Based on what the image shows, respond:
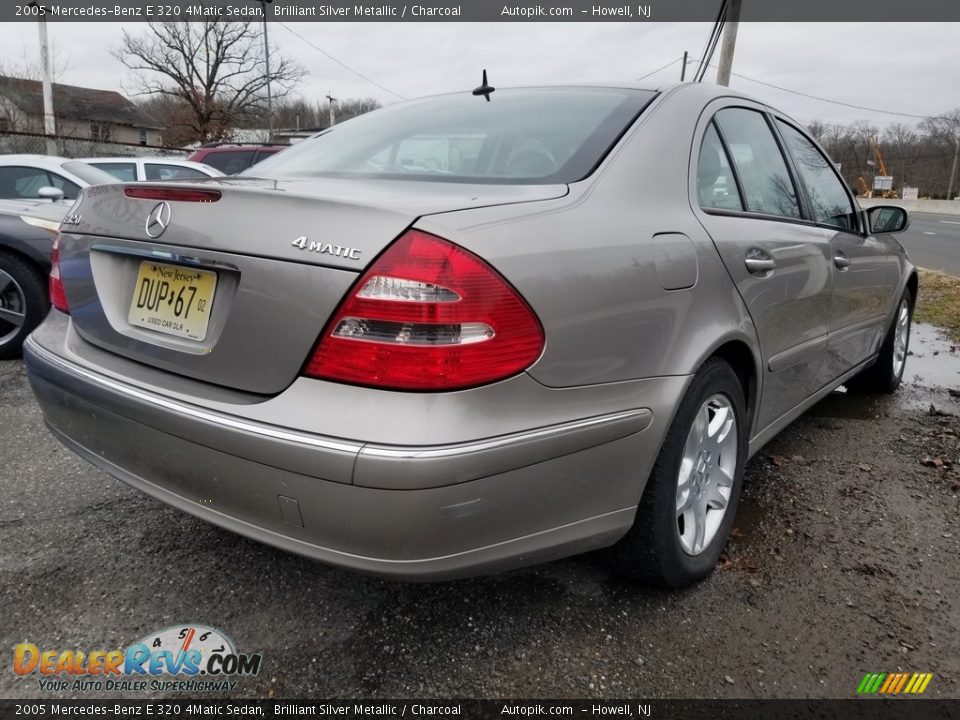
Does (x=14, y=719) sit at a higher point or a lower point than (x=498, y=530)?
lower

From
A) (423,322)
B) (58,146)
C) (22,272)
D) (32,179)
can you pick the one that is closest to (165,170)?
(32,179)

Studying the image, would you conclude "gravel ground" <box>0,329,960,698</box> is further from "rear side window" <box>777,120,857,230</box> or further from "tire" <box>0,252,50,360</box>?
"tire" <box>0,252,50,360</box>

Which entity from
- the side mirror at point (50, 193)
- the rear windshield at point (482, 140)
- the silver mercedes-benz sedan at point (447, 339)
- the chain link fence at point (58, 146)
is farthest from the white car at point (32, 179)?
the chain link fence at point (58, 146)

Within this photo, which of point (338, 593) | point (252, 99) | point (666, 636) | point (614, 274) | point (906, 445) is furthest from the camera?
point (252, 99)

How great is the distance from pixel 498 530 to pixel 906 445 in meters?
2.89

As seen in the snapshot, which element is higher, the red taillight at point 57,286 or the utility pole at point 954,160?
the utility pole at point 954,160

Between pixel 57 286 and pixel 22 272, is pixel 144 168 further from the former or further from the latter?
pixel 57 286

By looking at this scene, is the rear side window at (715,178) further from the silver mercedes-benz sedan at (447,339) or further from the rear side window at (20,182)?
the rear side window at (20,182)

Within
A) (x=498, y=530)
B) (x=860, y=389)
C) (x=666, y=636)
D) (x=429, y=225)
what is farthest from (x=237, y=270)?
(x=860, y=389)

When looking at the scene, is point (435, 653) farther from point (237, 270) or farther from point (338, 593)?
point (237, 270)

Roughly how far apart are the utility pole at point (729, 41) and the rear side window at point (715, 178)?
1334cm

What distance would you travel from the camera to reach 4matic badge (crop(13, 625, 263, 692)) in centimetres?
172

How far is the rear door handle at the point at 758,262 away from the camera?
221cm

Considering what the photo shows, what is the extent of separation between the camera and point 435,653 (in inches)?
72.3
